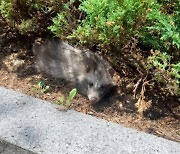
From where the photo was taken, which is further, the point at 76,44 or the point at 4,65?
the point at 4,65

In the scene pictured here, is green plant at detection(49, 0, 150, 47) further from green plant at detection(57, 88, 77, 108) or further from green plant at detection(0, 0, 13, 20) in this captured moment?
green plant at detection(0, 0, 13, 20)

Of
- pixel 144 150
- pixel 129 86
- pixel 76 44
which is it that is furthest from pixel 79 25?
pixel 144 150

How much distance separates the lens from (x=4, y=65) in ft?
12.7

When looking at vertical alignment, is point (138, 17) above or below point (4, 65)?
above

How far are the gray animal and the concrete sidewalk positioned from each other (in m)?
0.32

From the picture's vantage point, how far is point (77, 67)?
3537 mm

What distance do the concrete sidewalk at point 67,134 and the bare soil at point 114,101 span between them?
0.50 ft

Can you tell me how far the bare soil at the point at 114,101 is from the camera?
10.4 feet

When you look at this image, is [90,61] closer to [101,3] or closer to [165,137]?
[101,3]

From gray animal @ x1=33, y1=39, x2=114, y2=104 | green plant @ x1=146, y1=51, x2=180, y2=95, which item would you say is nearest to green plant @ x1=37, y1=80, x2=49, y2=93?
gray animal @ x1=33, y1=39, x2=114, y2=104

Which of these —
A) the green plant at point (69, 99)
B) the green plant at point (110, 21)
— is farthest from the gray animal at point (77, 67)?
the green plant at point (110, 21)

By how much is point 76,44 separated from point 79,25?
17 cm

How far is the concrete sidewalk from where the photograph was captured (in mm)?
2797

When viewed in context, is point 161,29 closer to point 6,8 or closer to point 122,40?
point 122,40
